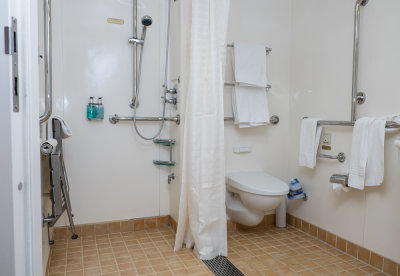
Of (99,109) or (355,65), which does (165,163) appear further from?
(355,65)

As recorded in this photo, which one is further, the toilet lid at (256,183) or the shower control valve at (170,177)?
the shower control valve at (170,177)

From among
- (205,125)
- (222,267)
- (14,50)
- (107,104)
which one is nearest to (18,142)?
(14,50)

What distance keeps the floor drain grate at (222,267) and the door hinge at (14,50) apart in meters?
1.44

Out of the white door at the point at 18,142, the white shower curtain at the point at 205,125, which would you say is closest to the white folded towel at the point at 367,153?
the white shower curtain at the point at 205,125

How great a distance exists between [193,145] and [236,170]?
70 centimetres

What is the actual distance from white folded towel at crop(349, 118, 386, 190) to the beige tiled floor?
0.55 m

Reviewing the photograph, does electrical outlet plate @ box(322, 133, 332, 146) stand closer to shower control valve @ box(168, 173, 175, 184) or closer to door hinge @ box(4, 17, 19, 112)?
shower control valve @ box(168, 173, 175, 184)

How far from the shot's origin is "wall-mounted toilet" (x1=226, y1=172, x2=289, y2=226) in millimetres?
2078

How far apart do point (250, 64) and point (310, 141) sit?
74cm

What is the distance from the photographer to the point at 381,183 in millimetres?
1772

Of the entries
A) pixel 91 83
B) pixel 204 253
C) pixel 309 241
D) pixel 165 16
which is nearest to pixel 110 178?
pixel 91 83

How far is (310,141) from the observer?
2.22 metres

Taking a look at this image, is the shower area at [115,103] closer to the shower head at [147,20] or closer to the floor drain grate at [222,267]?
the shower head at [147,20]

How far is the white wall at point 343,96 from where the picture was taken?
1774 mm
